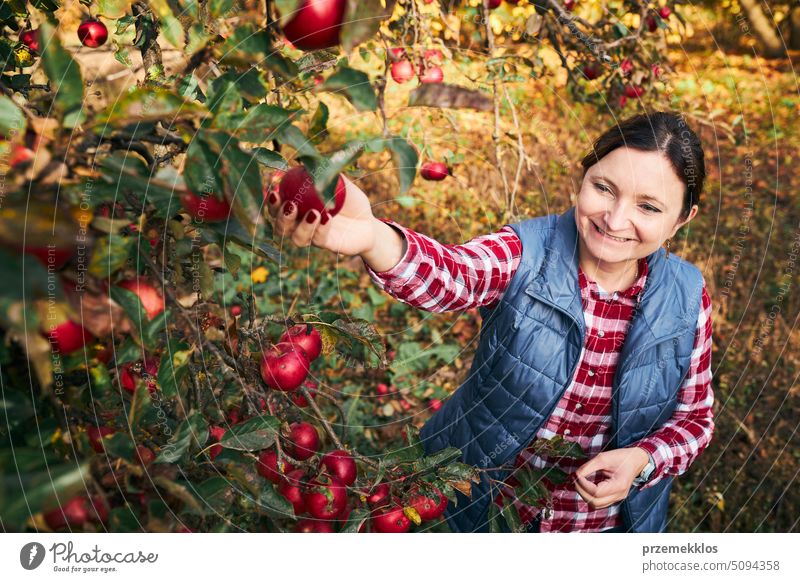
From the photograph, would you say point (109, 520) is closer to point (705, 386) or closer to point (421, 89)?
point (421, 89)

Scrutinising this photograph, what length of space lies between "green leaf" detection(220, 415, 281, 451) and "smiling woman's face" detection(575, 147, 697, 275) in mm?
479

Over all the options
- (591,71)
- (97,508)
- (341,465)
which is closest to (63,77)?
(97,508)

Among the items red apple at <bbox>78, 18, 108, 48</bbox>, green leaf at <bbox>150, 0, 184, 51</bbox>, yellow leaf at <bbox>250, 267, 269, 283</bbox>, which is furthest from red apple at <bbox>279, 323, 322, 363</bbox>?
yellow leaf at <bbox>250, 267, 269, 283</bbox>

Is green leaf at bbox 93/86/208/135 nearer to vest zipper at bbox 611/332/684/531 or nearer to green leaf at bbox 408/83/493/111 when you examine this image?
green leaf at bbox 408/83/493/111

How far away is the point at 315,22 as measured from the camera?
19.2 inches

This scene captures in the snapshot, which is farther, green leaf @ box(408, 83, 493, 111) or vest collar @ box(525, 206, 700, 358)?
vest collar @ box(525, 206, 700, 358)

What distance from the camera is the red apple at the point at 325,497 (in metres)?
0.71

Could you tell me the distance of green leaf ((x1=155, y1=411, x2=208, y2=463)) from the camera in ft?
1.84

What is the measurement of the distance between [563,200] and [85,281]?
218cm

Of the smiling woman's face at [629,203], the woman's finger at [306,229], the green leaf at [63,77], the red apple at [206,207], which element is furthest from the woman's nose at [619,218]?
the green leaf at [63,77]

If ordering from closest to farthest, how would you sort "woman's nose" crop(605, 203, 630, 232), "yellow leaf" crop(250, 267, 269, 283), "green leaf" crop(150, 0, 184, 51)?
"green leaf" crop(150, 0, 184, 51)
"woman's nose" crop(605, 203, 630, 232)
"yellow leaf" crop(250, 267, 269, 283)

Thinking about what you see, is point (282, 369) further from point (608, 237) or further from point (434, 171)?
point (434, 171)

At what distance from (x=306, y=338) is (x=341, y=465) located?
153 mm
